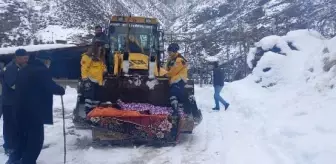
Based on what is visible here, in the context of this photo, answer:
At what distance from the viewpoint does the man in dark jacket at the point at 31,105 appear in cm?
598

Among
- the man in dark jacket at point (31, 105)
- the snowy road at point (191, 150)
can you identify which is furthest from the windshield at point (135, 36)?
the man in dark jacket at point (31, 105)

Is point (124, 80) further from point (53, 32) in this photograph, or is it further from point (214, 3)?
point (214, 3)

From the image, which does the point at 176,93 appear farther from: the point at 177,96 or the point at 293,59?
the point at 293,59

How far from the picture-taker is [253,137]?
27.3ft

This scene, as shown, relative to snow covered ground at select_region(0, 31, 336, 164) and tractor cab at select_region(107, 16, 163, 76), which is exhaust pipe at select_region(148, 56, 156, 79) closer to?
tractor cab at select_region(107, 16, 163, 76)

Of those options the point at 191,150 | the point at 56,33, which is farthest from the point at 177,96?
the point at 56,33

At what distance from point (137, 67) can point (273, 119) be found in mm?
3626

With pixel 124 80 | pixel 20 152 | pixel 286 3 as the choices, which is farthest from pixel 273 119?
pixel 286 3

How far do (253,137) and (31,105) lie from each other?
15.1 feet

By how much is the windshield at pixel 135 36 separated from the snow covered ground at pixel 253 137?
8.45 ft

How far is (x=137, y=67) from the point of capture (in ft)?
32.0

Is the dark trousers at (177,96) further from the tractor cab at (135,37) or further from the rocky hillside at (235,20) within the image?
the rocky hillside at (235,20)

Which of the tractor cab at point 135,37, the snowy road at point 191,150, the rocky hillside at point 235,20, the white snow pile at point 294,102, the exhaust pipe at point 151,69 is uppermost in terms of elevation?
the rocky hillside at point 235,20

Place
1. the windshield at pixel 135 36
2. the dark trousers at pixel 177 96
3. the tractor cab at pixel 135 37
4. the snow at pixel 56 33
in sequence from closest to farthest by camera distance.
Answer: the dark trousers at pixel 177 96
the tractor cab at pixel 135 37
the windshield at pixel 135 36
the snow at pixel 56 33
